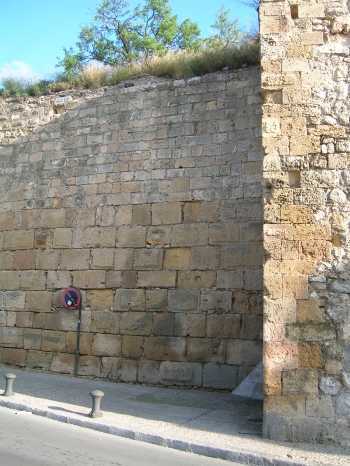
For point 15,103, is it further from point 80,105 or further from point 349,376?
point 349,376

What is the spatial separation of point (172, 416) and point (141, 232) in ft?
11.8

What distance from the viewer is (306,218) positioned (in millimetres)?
5590

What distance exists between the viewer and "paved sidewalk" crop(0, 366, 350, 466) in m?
4.95

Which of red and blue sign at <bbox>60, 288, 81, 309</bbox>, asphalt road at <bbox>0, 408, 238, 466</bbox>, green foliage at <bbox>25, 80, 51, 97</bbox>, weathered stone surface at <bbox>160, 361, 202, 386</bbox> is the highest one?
green foliage at <bbox>25, 80, 51, 97</bbox>

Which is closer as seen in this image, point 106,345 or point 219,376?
point 219,376

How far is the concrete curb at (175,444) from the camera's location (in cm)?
480

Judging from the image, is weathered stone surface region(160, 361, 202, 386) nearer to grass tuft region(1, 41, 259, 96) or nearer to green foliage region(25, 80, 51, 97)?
grass tuft region(1, 41, 259, 96)

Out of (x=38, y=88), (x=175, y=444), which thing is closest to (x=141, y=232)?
(x=38, y=88)

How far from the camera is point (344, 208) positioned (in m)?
5.51

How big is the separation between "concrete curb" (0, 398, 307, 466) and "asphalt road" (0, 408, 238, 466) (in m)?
0.08

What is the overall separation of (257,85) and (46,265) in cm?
504

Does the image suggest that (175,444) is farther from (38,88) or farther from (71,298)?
(38,88)

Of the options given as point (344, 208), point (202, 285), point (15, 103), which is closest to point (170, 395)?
point (202, 285)

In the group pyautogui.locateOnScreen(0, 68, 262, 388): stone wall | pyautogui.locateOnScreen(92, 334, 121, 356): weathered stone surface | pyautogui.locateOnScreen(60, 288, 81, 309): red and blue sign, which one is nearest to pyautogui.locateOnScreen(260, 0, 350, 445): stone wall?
pyautogui.locateOnScreen(0, 68, 262, 388): stone wall
